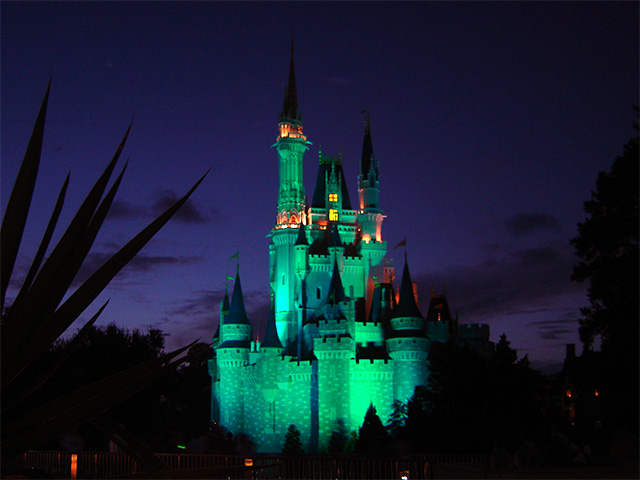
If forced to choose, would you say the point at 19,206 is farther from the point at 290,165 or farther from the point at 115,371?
the point at 290,165

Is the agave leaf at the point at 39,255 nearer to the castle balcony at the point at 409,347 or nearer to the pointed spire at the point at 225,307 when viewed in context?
the castle balcony at the point at 409,347

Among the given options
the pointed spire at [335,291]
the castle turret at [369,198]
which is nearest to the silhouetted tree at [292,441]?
the pointed spire at [335,291]

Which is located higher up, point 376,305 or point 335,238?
point 335,238

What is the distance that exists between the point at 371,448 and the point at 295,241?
1993cm

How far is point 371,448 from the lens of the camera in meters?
38.3

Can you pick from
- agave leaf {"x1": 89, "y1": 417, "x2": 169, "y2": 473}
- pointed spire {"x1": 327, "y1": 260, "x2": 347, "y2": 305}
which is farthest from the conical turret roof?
agave leaf {"x1": 89, "y1": 417, "x2": 169, "y2": 473}

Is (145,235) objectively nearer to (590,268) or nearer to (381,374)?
(590,268)

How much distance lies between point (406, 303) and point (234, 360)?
12.9 meters

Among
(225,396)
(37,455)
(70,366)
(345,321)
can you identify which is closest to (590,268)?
(37,455)

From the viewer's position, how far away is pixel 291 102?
5991cm

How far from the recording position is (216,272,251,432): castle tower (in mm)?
49000

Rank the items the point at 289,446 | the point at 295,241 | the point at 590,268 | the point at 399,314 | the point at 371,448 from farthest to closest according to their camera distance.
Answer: the point at 295,241, the point at 399,314, the point at 289,446, the point at 371,448, the point at 590,268

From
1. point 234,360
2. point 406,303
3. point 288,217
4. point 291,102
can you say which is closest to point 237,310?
point 234,360

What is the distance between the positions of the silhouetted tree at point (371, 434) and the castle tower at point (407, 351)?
2.51 meters
